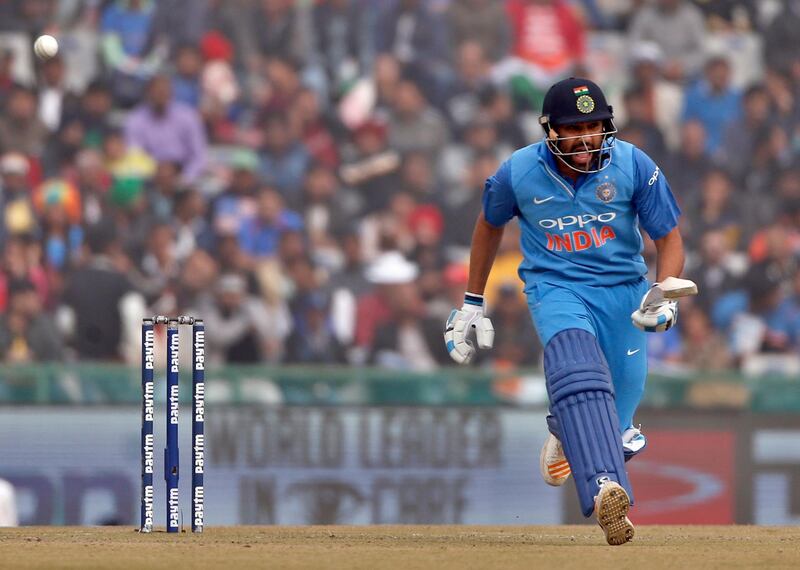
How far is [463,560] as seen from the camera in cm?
640

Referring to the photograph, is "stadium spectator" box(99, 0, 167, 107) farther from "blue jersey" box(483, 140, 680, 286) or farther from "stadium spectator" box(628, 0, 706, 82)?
"blue jersey" box(483, 140, 680, 286)

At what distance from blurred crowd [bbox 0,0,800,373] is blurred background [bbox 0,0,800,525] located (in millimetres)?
27

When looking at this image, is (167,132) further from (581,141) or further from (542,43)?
(581,141)

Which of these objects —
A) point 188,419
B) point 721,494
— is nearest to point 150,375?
point 188,419

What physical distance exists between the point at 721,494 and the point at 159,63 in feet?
23.0

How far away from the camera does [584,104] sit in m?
7.43

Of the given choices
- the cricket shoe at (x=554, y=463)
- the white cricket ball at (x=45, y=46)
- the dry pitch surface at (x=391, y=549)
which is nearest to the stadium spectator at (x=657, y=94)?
the white cricket ball at (x=45, y=46)

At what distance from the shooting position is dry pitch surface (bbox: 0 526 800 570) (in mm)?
6207

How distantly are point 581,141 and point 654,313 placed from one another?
0.88 m

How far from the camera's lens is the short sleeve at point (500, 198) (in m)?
7.66

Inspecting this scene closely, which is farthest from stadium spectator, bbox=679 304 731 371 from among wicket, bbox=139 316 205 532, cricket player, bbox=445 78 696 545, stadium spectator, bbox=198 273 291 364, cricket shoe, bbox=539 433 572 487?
wicket, bbox=139 316 205 532

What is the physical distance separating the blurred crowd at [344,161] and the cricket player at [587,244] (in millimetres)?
5476

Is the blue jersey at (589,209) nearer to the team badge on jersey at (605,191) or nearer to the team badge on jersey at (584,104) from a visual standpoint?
the team badge on jersey at (605,191)

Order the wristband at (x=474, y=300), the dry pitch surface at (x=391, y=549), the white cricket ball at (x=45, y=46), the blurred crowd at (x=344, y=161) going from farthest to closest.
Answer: the blurred crowd at (x=344, y=161) → the white cricket ball at (x=45, y=46) → the wristband at (x=474, y=300) → the dry pitch surface at (x=391, y=549)
